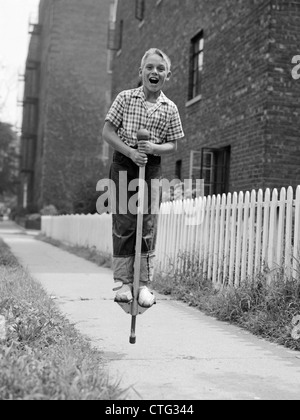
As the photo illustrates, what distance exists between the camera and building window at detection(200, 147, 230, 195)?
1182 centimetres

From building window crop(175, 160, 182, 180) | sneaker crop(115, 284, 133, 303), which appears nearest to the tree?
building window crop(175, 160, 182, 180)

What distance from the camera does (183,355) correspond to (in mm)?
4332

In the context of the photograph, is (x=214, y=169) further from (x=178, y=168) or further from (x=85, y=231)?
(x=85, y=231)

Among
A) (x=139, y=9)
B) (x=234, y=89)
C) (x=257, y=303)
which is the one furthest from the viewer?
(x=139, y=9)

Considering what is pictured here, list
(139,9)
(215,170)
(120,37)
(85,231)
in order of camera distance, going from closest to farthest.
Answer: (215,170)
(85,231)
(139,9)
(120,37)

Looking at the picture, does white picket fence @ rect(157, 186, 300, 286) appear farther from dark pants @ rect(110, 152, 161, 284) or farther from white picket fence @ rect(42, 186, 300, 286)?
dark pants @ rect(110, 152, 161, 284)

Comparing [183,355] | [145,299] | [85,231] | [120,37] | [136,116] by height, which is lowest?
[183,355]

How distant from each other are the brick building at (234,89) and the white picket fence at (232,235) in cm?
192

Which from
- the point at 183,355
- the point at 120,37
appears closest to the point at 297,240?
the point at 183,355

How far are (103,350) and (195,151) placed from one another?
9.13m

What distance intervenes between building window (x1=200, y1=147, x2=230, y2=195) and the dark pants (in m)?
7.30

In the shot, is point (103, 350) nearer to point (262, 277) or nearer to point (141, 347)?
point (141, 347)

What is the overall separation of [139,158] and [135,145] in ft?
1.12
